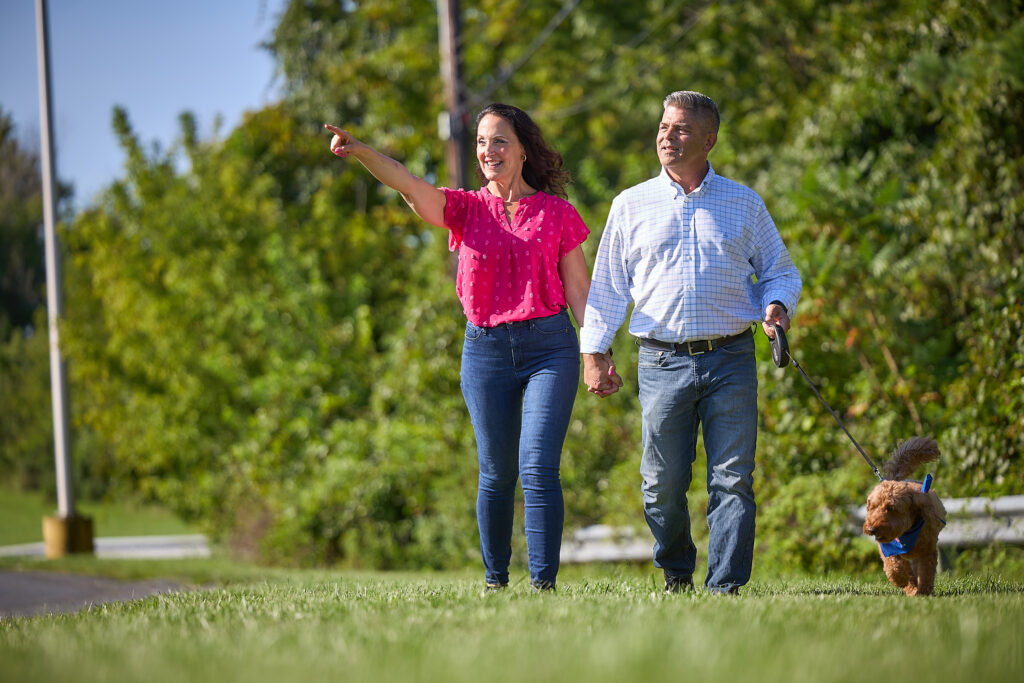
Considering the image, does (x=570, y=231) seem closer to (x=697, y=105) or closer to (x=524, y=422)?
(x=697, y=105)

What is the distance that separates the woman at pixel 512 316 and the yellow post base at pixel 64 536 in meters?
9.60

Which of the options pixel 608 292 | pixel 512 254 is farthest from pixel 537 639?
pixel 512 254

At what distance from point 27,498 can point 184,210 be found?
557 inches

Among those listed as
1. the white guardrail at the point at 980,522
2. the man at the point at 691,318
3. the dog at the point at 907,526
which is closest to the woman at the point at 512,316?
the man at the point at 691,318

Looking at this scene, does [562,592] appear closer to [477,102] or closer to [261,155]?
[477,102]

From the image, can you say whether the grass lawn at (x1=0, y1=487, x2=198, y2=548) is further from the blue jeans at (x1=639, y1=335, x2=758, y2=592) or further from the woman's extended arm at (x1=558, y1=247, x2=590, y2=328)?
the blue jeans at (x1=639, y1=335, x2=758, y2=592)

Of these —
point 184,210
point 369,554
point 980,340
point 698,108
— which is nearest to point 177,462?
point 184,210

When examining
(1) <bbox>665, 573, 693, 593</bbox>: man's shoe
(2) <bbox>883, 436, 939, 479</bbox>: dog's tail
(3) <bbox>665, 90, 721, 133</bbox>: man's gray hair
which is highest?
(3) <bbox>665, 90, 721, 133</bbox>: man's gray hair

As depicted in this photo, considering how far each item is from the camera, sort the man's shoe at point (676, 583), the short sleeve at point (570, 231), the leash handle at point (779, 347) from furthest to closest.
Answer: the short sleeve at point (570, 231)
the man's shoe at point (676, 583)
the leash handle at point (779, 347)

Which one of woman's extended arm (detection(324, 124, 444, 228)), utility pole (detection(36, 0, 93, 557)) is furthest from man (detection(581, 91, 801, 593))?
utility pole (detection(36, 0, 93, 557))

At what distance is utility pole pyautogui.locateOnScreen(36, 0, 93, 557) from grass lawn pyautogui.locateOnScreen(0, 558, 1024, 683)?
913cm

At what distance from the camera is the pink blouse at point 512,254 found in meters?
4.71

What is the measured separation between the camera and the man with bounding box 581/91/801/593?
4383mm

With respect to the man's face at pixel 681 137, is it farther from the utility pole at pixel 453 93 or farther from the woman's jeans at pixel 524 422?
the utility pole at pixel 453 93
